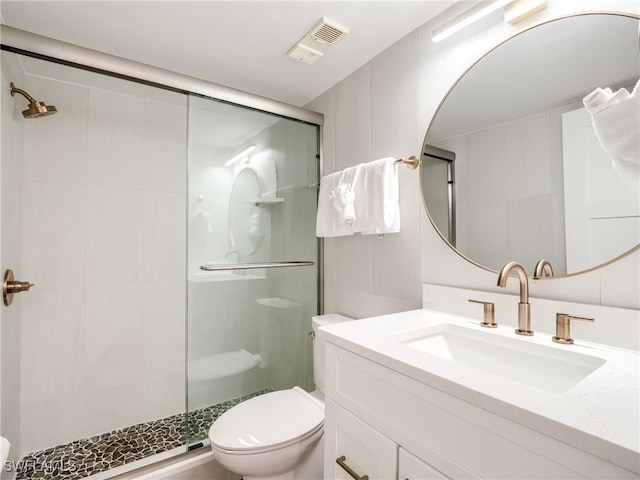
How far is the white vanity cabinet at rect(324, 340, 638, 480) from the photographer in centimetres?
53

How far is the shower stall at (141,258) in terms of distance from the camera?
1588 mm

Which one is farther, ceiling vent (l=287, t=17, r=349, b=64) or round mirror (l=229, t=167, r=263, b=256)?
round mirror (l=229, t=167, r=263, b=256)

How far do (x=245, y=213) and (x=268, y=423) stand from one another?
3.29 feet

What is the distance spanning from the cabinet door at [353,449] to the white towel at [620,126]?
36.0 inches

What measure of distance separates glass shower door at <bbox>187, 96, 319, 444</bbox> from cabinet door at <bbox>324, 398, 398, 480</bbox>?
830 mm

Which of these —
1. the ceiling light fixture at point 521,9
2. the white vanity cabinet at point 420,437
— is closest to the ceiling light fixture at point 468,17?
the ceiling light fixture at point 521,9

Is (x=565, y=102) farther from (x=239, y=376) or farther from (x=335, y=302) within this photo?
(x=239, y=376)

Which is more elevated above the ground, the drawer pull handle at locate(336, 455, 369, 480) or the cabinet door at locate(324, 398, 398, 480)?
the cabinet door at locate(324, 398, 398, 480)

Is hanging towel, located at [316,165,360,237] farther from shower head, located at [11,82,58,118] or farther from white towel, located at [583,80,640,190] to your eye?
shower head, located at [11,82,58,118]

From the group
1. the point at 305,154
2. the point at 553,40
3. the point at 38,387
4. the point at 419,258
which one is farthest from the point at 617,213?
the point at 38,387

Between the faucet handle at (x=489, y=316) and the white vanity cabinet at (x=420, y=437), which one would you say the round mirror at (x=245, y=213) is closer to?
the white vanity cabinet at (x=420, y=437)

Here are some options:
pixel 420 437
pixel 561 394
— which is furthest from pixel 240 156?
pixel 561 394

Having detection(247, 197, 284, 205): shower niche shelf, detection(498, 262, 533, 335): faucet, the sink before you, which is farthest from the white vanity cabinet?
detection(247, 197, 284, 205): shower niche shelf

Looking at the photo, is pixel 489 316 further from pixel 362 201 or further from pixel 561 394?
pixel 362 201
